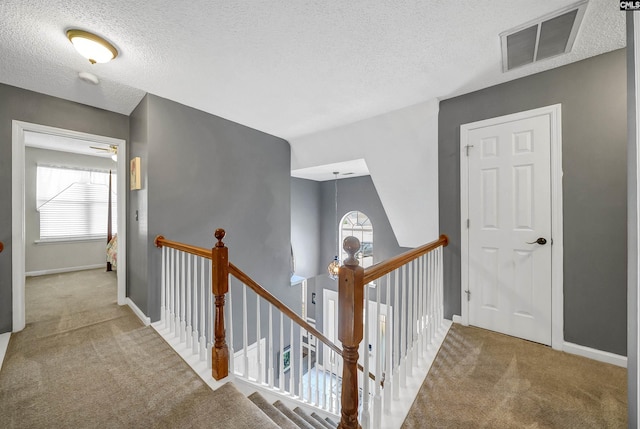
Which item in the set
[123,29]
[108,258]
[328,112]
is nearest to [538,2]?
[328,112]

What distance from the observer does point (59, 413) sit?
152 cm

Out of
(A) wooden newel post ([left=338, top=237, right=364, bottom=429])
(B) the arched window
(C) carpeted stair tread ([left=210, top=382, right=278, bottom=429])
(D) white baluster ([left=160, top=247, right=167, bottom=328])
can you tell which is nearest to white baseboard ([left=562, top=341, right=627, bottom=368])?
(A) wooden newel post ([left=338, top=237, right=364, bottom=429])

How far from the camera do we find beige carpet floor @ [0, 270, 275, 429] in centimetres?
150

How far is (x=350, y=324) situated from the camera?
1157 millimetres

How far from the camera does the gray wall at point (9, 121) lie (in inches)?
94.3

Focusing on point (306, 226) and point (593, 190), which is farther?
point (306, 226)

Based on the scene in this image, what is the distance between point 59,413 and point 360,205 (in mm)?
5317

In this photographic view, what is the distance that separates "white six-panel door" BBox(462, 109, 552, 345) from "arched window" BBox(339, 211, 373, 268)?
354 centimetres

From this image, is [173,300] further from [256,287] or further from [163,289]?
[256,287]

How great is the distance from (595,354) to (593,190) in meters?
1.28

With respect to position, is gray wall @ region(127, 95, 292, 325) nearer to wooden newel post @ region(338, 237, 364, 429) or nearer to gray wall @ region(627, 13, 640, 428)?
wooden newel post @ region(338, 237, 364, 429)

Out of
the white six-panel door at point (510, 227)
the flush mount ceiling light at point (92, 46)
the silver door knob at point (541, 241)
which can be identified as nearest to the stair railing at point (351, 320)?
the white six-panel door at point (510, 227)

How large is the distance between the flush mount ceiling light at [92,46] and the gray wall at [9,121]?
130cm

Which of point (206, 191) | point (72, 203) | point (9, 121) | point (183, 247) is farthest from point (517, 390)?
point (72, 203)
